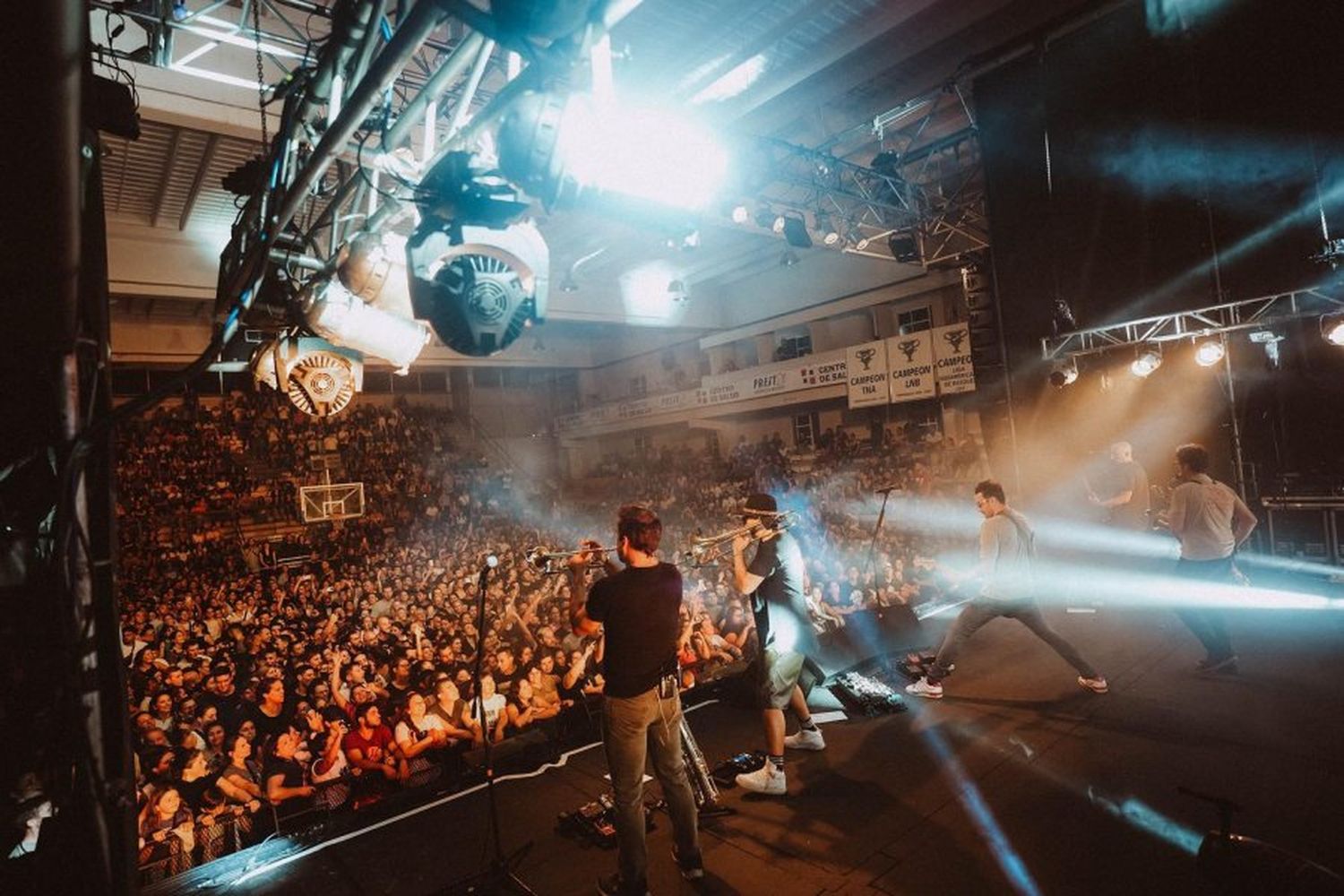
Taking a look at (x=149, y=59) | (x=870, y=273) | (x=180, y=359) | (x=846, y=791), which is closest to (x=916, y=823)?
(x=846, y=791)

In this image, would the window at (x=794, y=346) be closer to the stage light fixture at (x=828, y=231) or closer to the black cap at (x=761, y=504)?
the stage light fixture at (x=828, y=231)

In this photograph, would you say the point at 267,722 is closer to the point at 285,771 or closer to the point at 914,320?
the point at 285,771

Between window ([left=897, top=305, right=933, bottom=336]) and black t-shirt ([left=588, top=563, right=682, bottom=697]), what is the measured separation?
1259cm

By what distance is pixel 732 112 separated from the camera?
6.74 m

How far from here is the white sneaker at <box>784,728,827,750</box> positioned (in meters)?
3.64

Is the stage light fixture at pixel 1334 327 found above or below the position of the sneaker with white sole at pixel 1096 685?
above

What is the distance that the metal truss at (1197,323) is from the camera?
5.91m

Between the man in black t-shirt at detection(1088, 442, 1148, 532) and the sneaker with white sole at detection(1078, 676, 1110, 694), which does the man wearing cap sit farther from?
the man in black t-shirt at detection(1088, 442, 1148, 532)

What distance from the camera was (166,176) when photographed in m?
6.69

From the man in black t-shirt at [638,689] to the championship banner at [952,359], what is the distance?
Answer: 9.49 m

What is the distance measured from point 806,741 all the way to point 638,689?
1.63 metres

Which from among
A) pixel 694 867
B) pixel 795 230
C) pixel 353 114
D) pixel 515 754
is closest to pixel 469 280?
pixel 353 114

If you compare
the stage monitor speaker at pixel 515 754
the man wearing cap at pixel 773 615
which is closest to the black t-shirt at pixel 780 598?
the man wearing cap at pixel 773 615

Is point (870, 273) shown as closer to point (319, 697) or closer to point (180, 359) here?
point (319, 697)
